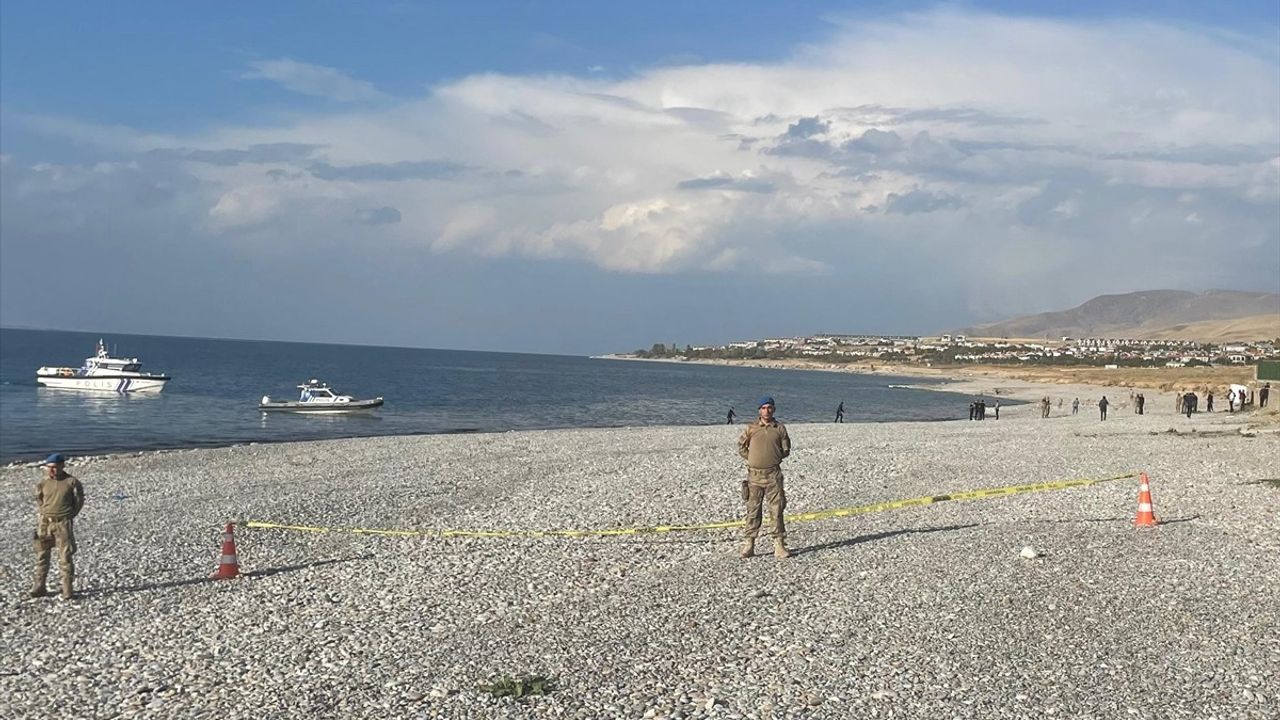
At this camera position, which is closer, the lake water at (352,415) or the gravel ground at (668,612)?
the gravel ground at (668,612)

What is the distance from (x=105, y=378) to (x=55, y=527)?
74.1 metres

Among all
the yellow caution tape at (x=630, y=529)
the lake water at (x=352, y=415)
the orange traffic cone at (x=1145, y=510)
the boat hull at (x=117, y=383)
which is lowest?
the lake water at (x=352, y=415)

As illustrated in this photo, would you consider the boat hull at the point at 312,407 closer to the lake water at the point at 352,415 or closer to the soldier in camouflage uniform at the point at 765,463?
the lake water at the point at 352,415

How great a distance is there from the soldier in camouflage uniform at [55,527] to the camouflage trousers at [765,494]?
8.89 metres

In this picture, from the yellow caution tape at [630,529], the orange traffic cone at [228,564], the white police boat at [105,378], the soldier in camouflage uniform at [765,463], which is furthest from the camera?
the white police boat at [105,378]

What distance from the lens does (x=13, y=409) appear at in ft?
210

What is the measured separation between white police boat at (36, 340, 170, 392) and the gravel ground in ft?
202

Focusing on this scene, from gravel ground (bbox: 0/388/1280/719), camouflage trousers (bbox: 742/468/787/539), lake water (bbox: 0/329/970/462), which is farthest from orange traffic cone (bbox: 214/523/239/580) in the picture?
lake water (bbox: 0/329/970/462)

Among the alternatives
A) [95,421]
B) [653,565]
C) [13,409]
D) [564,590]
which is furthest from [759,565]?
[13,409]

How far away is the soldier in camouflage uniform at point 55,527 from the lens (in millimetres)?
13516

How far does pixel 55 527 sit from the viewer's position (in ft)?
44.3

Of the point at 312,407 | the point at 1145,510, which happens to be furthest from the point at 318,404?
the point at 1145,510

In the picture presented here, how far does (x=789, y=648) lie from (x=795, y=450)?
78.3ft

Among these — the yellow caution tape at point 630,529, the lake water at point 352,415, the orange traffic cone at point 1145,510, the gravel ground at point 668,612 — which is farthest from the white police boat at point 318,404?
the orange traffic cone at point 1145,510
